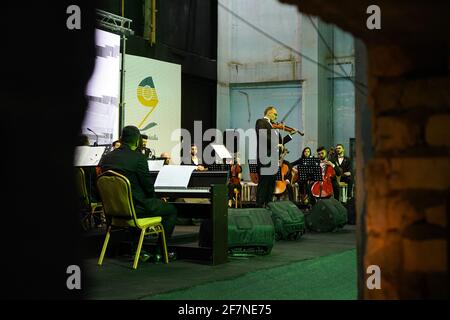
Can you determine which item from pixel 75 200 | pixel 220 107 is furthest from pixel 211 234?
pixel 220 107

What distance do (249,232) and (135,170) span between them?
1545mm

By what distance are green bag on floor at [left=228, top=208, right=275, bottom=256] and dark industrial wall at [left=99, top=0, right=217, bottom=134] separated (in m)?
8.85

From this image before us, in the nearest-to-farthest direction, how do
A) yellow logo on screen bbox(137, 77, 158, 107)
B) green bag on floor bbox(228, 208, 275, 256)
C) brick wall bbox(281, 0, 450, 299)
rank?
brick wall bbox(281, 0, 450, 299), green bag on floor bbox(228, 208, 275, 256), yellow logo on screen bbox(137, 77, 158, 107)

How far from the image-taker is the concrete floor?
509 centimetres

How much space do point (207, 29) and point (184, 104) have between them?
282 cm

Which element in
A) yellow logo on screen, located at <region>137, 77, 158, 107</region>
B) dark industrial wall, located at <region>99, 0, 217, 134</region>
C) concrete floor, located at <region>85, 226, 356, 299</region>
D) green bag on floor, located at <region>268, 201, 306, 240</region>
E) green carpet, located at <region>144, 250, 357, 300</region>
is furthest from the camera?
dark industrial wall, located at <region>99, 0, 217, 134</region>

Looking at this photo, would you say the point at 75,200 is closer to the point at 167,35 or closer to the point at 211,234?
the point at 211,234

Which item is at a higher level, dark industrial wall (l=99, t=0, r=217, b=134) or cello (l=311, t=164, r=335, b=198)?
dark industrial wall (l=99, t=0, r=217, b=134)

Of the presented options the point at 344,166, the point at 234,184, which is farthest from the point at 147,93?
the point at 344,166

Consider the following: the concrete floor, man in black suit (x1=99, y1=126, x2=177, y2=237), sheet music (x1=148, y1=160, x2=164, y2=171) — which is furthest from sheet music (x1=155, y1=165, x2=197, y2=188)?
sheet music (x1=148, y1=160, x2=164, y2=171)

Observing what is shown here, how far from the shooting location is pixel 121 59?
13461 millimetres

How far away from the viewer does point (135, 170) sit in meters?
6.18

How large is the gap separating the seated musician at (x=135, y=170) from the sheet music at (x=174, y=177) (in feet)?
1.56

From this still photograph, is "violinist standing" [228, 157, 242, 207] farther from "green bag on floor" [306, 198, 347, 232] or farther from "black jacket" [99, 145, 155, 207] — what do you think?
"black jacket" [99, 145, 155, 207]
